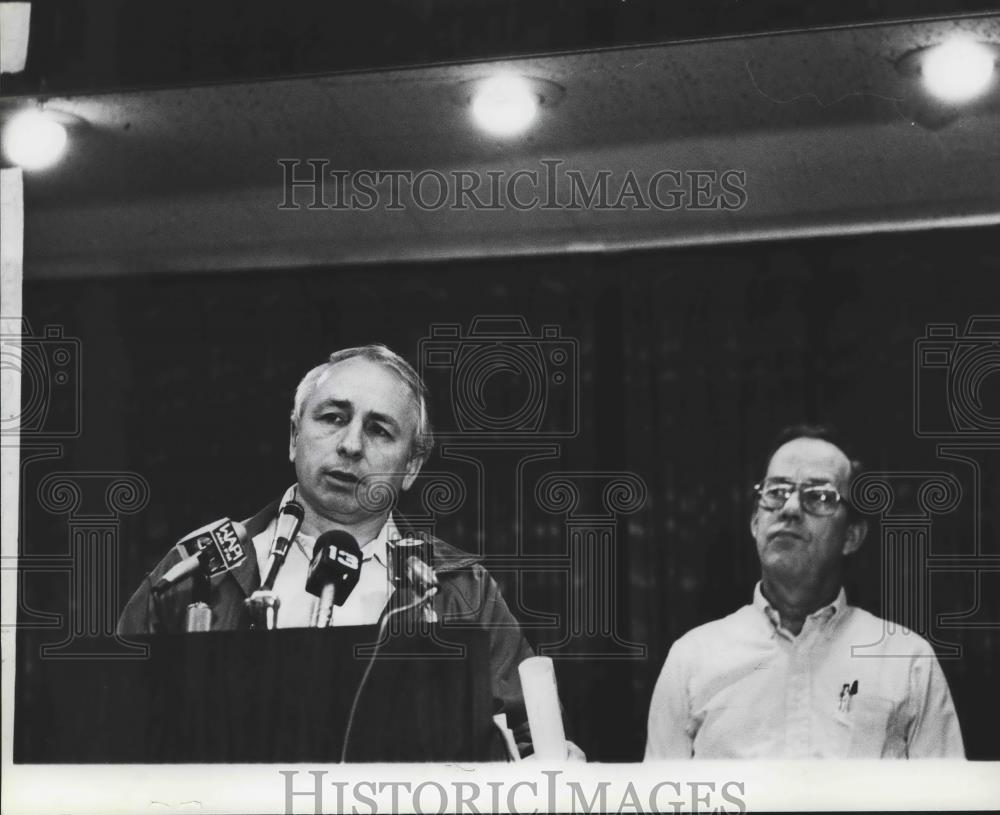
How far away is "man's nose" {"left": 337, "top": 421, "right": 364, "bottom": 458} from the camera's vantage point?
5.22 metres

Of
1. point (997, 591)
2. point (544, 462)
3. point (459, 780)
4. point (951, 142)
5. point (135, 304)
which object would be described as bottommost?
point (459, 780)

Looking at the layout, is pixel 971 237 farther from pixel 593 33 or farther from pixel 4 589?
pixel 4 589

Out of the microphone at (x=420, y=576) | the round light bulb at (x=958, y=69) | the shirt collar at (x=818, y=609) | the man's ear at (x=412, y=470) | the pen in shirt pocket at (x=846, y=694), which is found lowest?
the pen in shirt pocket at (x=846, y=694)

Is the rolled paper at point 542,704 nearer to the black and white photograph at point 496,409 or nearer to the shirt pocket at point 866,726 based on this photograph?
the black and white photograph at point 496,409

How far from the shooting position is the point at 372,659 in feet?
16.6

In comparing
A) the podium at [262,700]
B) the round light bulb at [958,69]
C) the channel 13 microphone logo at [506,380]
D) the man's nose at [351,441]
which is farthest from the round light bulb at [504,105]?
the podium at [262,700]

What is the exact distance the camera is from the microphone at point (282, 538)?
5195 millimetres

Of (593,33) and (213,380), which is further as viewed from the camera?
(213,380)

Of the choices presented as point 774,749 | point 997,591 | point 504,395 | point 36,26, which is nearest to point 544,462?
point 504,395

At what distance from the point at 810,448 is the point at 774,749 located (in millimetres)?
1055

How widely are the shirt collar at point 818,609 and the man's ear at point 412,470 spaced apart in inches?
50.5

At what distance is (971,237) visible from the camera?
502 centimetres

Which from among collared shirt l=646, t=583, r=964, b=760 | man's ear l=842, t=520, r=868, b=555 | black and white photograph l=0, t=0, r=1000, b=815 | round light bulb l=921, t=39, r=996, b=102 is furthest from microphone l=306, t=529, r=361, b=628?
round light bulb l=921, t=39, r=996, b=102

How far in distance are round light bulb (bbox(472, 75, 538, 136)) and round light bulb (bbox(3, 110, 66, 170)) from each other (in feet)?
5.15
